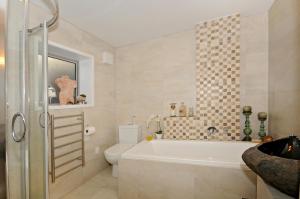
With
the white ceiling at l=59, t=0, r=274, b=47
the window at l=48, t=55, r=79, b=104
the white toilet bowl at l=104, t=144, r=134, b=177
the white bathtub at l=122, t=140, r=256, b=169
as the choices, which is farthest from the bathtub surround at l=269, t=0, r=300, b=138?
the window at l=48, t=55, r=79, b=104

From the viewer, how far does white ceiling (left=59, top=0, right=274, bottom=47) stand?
2.12 meters

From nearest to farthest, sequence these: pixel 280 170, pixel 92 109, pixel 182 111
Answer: pixel 280 170 < pixel 92 109 < pixel 182 111

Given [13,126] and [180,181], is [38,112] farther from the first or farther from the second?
[180,181]

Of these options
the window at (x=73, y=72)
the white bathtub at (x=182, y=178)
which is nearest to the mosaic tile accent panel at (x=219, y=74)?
the white bathtub at (x=182, y=178)

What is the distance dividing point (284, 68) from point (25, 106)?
8.79 ft

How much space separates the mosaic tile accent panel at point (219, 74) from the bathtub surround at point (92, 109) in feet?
5.23

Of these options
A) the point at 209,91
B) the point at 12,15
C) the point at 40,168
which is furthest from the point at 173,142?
the point at 12,15

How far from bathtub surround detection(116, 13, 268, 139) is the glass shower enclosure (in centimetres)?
202

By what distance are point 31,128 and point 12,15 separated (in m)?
0.93

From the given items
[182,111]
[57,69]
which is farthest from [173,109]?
[57,69]

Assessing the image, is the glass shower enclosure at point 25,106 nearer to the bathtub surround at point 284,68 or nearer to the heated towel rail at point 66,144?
the heated towel rail at point 66,144

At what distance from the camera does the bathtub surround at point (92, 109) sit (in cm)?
217

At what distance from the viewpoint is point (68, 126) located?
7.58ft

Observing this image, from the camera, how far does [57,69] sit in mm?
2623
